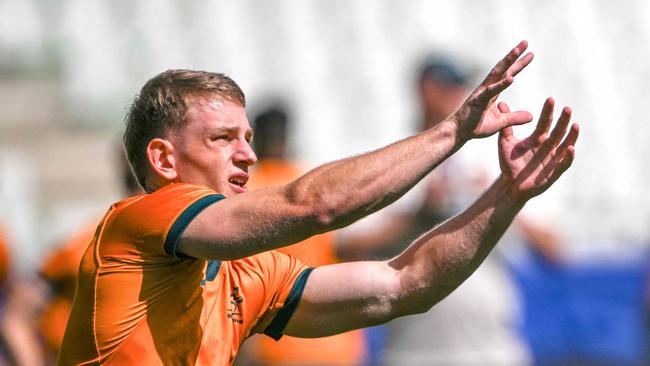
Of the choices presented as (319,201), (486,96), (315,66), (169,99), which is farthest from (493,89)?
(315,66)

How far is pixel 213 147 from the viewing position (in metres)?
3.29

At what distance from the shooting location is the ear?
3.31 metres

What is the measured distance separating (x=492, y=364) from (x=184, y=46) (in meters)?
6.01

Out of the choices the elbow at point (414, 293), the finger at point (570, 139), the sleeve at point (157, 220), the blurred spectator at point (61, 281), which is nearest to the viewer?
the sleeve at point (157, 220)

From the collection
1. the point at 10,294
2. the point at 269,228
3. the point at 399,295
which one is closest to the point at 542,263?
the point at 10,294

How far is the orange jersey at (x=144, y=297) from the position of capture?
10.3 feet

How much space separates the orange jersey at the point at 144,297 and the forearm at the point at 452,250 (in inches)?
23.3

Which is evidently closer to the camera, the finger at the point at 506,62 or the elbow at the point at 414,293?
the finger at the point at 506,62

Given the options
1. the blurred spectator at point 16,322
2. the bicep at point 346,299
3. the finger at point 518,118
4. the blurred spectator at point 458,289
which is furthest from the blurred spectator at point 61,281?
the finger at point 518,118

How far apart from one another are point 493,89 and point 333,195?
0.48 m

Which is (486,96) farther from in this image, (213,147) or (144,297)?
(144,297)

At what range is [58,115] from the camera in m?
11.2

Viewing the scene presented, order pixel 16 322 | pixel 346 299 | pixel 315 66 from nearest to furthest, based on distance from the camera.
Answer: pixel 346 299 < pixel 16 322 < pixel 315 66

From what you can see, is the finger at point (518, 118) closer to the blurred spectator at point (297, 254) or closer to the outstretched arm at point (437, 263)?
the outstretched arm at point (437, 263)
